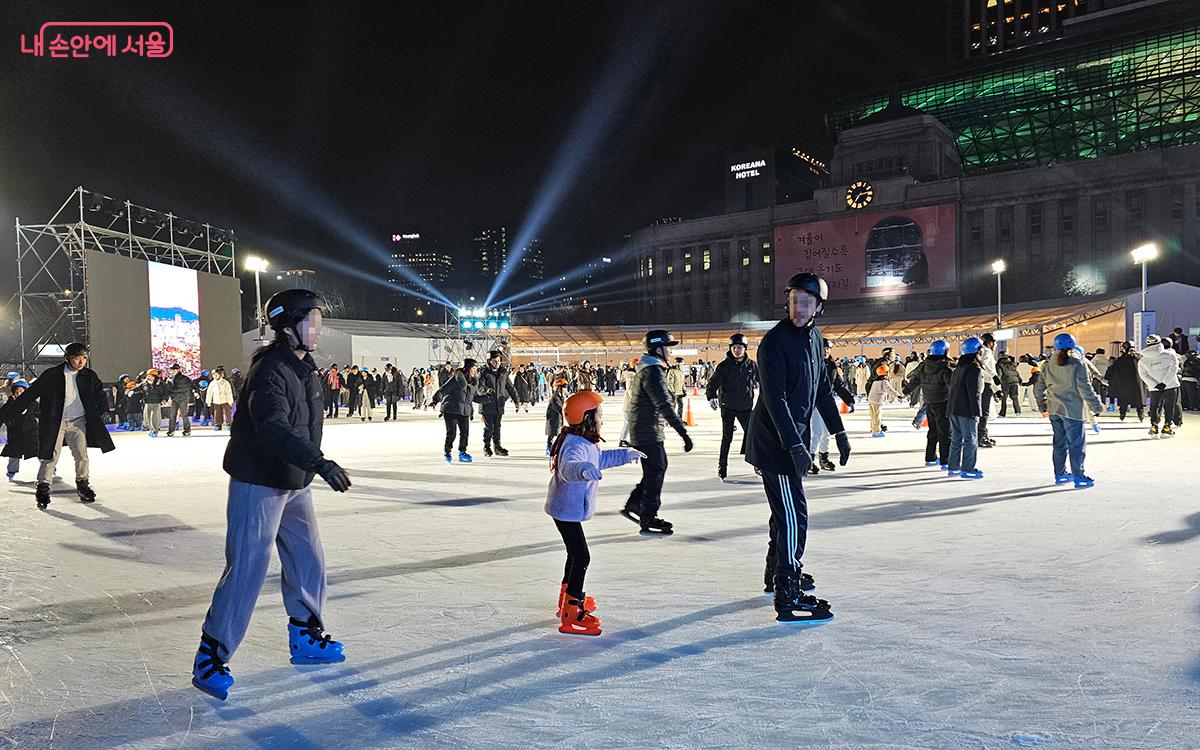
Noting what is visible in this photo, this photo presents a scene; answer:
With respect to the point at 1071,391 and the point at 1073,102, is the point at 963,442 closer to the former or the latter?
the point at 1071,391

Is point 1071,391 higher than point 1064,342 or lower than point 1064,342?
lower

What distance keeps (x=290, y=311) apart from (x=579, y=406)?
128 cm

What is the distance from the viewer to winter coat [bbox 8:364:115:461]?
295 inches

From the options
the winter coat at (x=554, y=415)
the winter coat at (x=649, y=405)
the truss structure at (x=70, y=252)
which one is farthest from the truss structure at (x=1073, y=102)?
the winter coat at (x=649, y=405)

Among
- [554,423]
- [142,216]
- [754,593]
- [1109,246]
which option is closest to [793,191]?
[1109,246]

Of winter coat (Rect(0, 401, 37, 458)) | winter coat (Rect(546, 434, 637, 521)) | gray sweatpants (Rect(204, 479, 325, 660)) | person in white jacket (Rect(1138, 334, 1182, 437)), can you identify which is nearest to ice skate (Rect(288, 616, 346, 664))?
gray sweatpants (Rect(204, 479, 325, 660))

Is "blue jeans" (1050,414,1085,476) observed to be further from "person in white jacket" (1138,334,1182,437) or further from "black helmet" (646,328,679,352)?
"person in white jacket" (1138,334,1182,437)

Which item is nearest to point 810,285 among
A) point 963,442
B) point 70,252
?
point 963,442

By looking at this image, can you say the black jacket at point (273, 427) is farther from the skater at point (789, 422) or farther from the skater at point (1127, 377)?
the skater at point (1127, 377)

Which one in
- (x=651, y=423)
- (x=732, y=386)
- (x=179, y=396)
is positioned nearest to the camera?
(x=651, y=423)

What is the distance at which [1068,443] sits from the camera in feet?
26.2

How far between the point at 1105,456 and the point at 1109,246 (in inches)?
1874

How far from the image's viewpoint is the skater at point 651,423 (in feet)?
19.9

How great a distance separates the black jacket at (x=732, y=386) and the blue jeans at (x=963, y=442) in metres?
2.18
